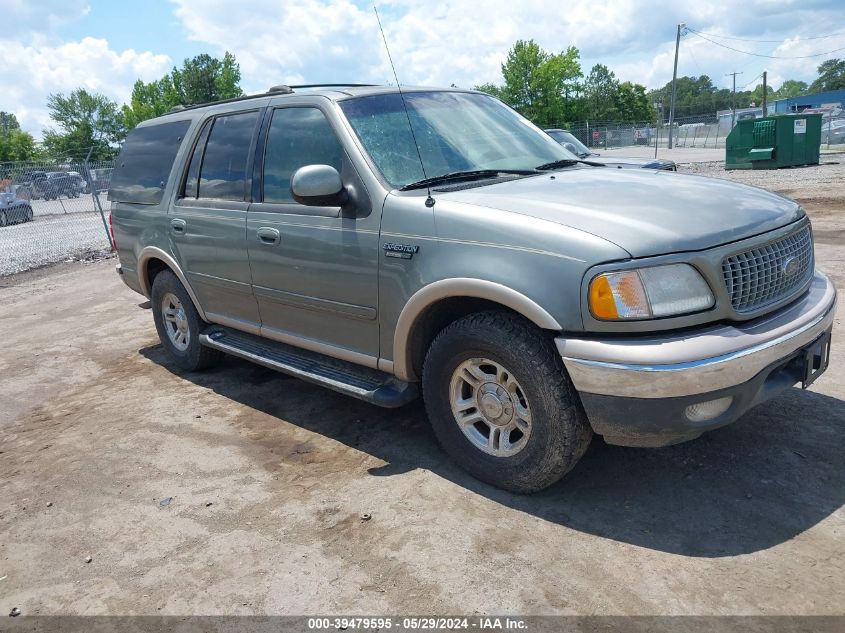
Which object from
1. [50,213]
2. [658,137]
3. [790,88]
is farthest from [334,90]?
[790,88]

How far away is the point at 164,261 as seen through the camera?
18.1 ft

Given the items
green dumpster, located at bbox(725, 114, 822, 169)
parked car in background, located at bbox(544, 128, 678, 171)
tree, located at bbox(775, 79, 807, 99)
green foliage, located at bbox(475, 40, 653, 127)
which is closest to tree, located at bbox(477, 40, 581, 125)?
green foliage, located at bbox(475, 40, 653, 127)

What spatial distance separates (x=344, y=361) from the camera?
165 inches

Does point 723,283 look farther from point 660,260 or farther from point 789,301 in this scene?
point 789,301

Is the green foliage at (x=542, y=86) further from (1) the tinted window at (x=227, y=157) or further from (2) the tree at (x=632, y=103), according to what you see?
(1) the tinted window at (x=227, y=157)

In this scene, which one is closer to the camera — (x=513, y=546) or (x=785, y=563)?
(x=785, y=563)

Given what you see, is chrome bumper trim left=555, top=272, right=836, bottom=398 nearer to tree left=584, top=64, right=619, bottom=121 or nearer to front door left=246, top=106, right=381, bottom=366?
front door left=246, top=106, right=381, bottom=366

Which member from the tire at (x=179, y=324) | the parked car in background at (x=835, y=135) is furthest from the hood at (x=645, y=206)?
the parked car in background at (x=835, y=135)

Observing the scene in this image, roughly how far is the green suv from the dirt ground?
0.39 m

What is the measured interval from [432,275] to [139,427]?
2.61 meters

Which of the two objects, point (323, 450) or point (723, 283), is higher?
point (723, 283)

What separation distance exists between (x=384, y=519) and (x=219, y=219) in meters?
2.48

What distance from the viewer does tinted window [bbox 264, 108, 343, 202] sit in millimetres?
4035

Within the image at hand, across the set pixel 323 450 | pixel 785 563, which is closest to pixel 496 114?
pixel 323 450
